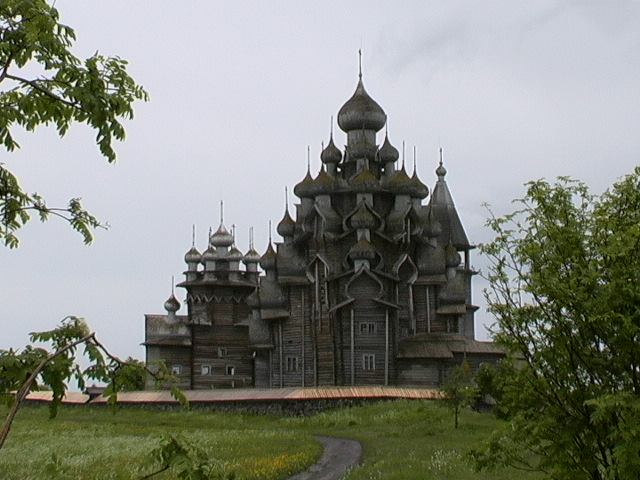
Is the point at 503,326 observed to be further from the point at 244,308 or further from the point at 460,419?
the point at 244,308

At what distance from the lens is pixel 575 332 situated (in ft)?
37.2

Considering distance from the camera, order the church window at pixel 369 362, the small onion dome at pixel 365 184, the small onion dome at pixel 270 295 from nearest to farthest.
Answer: the church window at pixel 369 362, the small onion dome at pixel 365 184, the small onion dome at pixel 270 295

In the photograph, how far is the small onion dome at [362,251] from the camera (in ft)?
164

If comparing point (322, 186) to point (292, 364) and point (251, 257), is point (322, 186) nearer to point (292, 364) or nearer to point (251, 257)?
point (292, 364)

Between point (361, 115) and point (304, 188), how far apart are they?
575 centimetres

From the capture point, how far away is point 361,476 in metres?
21.4

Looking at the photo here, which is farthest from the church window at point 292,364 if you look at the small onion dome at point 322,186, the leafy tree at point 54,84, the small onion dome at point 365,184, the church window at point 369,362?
the leafy tree at point 54,84

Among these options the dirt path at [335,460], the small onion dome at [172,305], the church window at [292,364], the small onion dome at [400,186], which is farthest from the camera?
the small onion dome at [172,305]

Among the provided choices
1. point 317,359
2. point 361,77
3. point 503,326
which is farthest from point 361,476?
point 361,77

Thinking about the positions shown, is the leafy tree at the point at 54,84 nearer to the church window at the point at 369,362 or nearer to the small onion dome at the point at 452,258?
the church window at the point at 369,362

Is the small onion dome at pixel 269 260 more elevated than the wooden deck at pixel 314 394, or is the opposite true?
the small onion dome at pixel 269 260

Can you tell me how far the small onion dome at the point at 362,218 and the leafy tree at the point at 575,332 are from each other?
125 feet

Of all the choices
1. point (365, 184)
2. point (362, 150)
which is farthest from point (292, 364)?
point (362, 150)

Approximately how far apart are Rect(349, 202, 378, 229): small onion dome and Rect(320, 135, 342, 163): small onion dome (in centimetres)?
512
